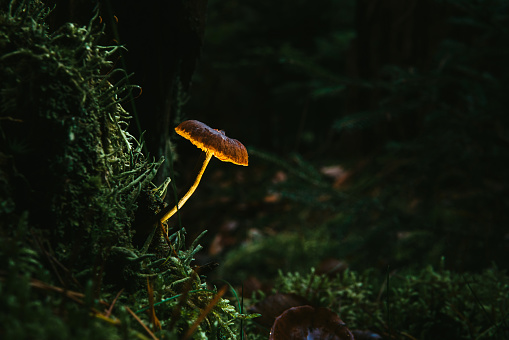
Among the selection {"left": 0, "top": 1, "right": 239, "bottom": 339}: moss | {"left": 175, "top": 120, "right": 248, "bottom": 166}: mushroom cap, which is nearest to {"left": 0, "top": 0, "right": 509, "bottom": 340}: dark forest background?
{"left": 0, "top": 1, "right": 239, "bottom": 339}: moss

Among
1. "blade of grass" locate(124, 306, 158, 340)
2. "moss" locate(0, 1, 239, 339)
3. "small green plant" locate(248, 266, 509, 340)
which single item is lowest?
"small green plant" locate(248, 266, 509, 340)

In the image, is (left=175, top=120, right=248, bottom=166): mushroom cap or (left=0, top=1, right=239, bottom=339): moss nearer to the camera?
(left=0, top=1, right=239, bottom=339): moss

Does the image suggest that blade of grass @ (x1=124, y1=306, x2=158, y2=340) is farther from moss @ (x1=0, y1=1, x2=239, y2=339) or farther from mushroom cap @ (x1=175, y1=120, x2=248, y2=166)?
mushroom cap @ (x1=175, y1=120, x2=248, y2=166)

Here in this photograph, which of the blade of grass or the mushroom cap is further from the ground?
the mushroom cap

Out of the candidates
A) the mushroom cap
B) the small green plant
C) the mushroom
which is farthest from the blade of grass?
the small green plant

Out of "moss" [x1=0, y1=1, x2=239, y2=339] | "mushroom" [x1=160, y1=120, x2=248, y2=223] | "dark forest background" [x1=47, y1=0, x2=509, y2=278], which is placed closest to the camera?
"moss" [x1=0, y1=1, x2=239, y2=339]

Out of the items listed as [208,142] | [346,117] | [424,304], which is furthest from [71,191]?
[346,117]

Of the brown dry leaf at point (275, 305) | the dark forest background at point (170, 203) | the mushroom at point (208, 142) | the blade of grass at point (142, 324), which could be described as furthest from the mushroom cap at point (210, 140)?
the brown dry leaf at point (275, 305)

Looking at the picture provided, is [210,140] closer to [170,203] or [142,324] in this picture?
[170,203]

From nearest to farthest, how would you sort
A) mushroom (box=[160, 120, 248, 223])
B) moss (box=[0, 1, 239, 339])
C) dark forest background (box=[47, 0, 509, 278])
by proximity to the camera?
moss (box=[0, 1, 239, 339]) → mushroom (box=[160, 120, 248, 223]) → dark forest background (box=[47, 0, 509, 278])

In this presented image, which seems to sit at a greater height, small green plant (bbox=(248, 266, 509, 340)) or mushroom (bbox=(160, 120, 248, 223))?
mushroom (bbox=(160, 120, 248, 223))

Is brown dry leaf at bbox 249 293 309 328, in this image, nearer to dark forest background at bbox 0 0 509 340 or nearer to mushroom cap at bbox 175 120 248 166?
dark forest background at bbox 0 0 509 340

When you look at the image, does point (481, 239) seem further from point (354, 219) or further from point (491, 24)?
Result: point (491, 24)

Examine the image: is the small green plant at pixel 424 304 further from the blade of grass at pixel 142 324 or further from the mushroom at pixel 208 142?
the blade of grass at pixel 142 324
